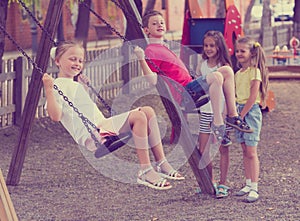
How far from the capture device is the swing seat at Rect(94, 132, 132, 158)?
5.56 meters

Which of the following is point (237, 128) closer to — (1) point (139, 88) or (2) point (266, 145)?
(2) point (266, 145)

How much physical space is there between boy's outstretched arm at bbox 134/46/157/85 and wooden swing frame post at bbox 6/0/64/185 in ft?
3.95

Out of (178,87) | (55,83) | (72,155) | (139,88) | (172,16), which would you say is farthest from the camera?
(172,16)

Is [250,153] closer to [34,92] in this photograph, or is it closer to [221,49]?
[221,49]

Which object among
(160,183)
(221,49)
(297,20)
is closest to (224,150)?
(221,49)

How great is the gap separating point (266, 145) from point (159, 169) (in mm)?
3531

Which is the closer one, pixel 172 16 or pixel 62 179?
pixel 62 179

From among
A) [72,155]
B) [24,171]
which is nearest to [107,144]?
[24,171]

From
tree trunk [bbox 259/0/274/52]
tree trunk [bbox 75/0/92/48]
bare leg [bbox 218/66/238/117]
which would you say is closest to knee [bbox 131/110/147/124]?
bare leg [bbox 218/66/238/117]

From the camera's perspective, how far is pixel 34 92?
7.30 m

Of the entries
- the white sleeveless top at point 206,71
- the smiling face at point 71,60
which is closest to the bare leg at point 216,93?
the white sleeveless top at point 206,71

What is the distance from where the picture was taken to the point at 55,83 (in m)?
6.19

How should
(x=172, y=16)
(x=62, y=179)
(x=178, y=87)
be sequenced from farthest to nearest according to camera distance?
(x=172, y=16) → (x=62, y=179) → (x=178, y=87)

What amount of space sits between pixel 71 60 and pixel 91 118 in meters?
0.49
